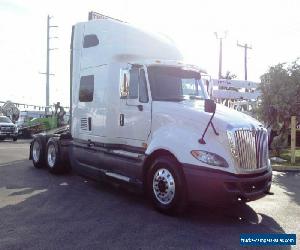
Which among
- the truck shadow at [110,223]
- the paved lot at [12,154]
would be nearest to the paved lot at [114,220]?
the truck shadow at [110,223]

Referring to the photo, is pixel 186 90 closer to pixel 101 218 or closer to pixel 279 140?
pixel 101 218

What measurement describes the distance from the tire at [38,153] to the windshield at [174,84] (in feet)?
18.9

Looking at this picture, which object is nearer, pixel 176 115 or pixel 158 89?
pixel 176 115

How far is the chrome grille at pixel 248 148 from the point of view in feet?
20.5

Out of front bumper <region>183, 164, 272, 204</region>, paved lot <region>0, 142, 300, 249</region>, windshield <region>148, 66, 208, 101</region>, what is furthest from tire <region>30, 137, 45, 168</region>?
front bumper <region>183, 164, 272, 204</region>

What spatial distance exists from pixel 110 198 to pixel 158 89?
8.04 feet

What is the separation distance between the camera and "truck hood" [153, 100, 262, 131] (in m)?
6.41

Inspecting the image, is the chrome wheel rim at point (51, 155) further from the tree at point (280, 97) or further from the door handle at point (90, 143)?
the tree at point (280, 97)

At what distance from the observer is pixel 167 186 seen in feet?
21.9

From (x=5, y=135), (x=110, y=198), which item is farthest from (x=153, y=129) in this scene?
(x=5, y=135)

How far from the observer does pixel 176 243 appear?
17.2ft

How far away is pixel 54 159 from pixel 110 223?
209 inches

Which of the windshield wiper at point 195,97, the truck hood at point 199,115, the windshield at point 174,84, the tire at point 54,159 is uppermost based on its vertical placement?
the windshield at point 174,84

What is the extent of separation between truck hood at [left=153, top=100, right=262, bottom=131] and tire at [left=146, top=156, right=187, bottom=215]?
807 millimetres
